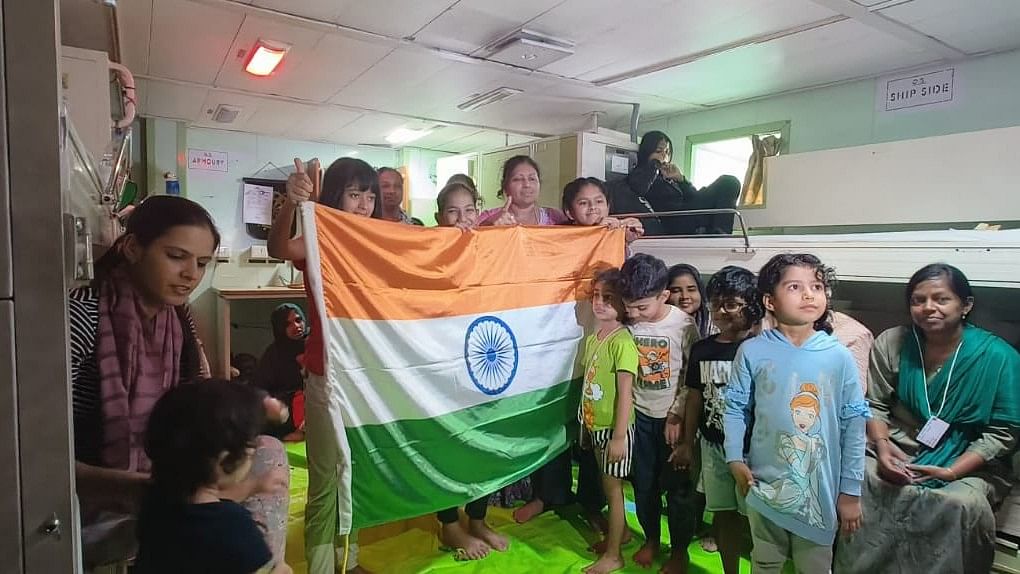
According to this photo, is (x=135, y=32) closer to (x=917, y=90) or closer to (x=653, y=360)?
Answer: (x=653, y=360)

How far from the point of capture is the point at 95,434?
99cm

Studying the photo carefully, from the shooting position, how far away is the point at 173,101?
4332 mm

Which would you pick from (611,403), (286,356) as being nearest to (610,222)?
(611,403)

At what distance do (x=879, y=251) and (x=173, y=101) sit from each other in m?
4.72

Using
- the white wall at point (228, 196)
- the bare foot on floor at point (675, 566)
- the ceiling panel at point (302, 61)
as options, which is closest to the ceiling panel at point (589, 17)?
the ceiling panel at point (302, 61)

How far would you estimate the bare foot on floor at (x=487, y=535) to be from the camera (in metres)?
2.41

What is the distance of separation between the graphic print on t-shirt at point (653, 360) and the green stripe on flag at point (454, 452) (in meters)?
0.36

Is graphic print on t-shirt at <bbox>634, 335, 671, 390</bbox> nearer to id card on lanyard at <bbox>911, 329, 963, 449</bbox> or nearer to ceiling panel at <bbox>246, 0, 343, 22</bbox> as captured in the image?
id card on lanyard at <bbox>911, 329, 963, 449</bbox>

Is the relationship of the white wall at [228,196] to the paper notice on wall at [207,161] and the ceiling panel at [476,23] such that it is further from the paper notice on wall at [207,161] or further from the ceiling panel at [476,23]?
the ceiling panel at [476,23]

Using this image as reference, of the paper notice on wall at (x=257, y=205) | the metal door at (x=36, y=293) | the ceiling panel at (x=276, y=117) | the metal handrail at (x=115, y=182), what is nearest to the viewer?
the metal door at (x=36, y=293)

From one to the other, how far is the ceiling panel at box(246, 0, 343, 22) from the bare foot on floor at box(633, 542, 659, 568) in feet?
9.14

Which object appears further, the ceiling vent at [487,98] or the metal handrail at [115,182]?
the ceiling vent at [487,98]

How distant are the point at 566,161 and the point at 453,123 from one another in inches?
58.3

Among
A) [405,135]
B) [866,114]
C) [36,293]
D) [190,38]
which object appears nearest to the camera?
[36,293]
